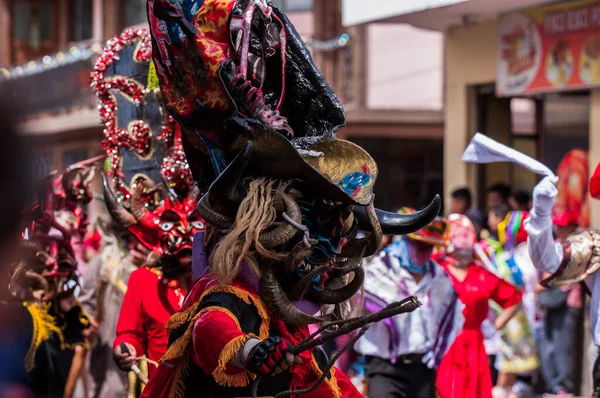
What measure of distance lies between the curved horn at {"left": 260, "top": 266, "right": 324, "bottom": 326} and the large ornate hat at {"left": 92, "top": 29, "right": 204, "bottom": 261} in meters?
2.32

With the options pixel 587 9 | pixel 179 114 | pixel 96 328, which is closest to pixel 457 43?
pixel 587 9

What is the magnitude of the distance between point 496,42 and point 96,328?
6.50 m

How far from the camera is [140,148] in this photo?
6.49 meters

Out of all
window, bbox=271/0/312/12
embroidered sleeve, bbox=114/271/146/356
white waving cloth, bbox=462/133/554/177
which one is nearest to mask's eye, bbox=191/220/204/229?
embroidered sleeve, bbox=114/271/146/356

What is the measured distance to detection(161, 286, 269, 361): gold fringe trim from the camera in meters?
4.00

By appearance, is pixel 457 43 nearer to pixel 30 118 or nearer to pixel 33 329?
pixel 33 329

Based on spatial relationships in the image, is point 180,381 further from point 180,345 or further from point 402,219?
point 402,219

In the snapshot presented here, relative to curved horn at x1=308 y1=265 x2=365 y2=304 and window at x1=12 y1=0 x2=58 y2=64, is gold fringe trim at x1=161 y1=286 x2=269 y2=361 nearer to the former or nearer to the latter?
curved horn at x1=308 y1=265 x2=365 y2=304

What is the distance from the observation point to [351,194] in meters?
4.19

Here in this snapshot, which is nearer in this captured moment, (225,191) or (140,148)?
(225,191)

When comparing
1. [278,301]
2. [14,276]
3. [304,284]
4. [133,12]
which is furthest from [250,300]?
[133,12]

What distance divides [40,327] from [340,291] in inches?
160

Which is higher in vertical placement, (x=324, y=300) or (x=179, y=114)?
(x=179, y=114)

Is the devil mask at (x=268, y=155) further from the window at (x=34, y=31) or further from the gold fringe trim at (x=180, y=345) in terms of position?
the window at (x=34, y=31)
